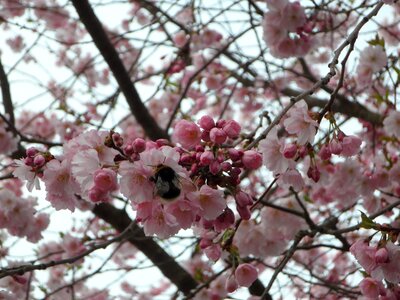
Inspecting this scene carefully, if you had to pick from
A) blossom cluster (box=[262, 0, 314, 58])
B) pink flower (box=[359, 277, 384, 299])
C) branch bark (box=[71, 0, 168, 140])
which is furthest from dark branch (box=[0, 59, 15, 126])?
pink flower (box=[359, 277, 384, 299])

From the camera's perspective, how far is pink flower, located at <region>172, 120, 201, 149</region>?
1.64m

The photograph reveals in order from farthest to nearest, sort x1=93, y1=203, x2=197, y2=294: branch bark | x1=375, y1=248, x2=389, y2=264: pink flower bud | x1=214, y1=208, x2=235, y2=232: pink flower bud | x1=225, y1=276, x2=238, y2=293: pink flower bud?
x1=93, y1=203, x2=197, y2=294: branch bark → x1=225, y1=276, x2=238, y2=293: pink flower bud → x1=375, y1=248, x2=389, y2=264: pink flower bud → x1=214, y1=208, x2=235, y2=232: pink flower bud

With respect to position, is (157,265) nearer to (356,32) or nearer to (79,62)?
(356,32)

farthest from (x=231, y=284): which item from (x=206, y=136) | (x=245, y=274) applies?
(x=206, y=136)

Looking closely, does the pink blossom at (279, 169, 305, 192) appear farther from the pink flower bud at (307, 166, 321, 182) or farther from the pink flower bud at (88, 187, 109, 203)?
the pink flower bud at (88, 187, 109, 203)

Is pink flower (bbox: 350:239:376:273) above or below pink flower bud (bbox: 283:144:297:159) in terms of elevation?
below

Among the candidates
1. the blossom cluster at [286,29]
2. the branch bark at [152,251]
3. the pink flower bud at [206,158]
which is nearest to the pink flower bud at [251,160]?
the pink flower bud at [206,158]

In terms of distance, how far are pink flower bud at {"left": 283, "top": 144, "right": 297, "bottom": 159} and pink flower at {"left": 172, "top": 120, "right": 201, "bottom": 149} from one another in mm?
292

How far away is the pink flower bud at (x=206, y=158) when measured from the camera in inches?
54.7

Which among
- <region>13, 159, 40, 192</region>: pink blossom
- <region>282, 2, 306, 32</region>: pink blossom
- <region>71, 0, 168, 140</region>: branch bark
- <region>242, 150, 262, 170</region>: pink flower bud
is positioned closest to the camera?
<region>242, 150, 262, 170</region>: pink flower bud

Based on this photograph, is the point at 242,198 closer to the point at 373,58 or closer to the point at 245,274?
the point at 245,274

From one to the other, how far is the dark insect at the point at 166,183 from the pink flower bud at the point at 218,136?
17cm

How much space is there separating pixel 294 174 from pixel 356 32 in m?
0.56

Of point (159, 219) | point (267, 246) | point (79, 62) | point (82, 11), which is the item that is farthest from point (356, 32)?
point (79, 62)
